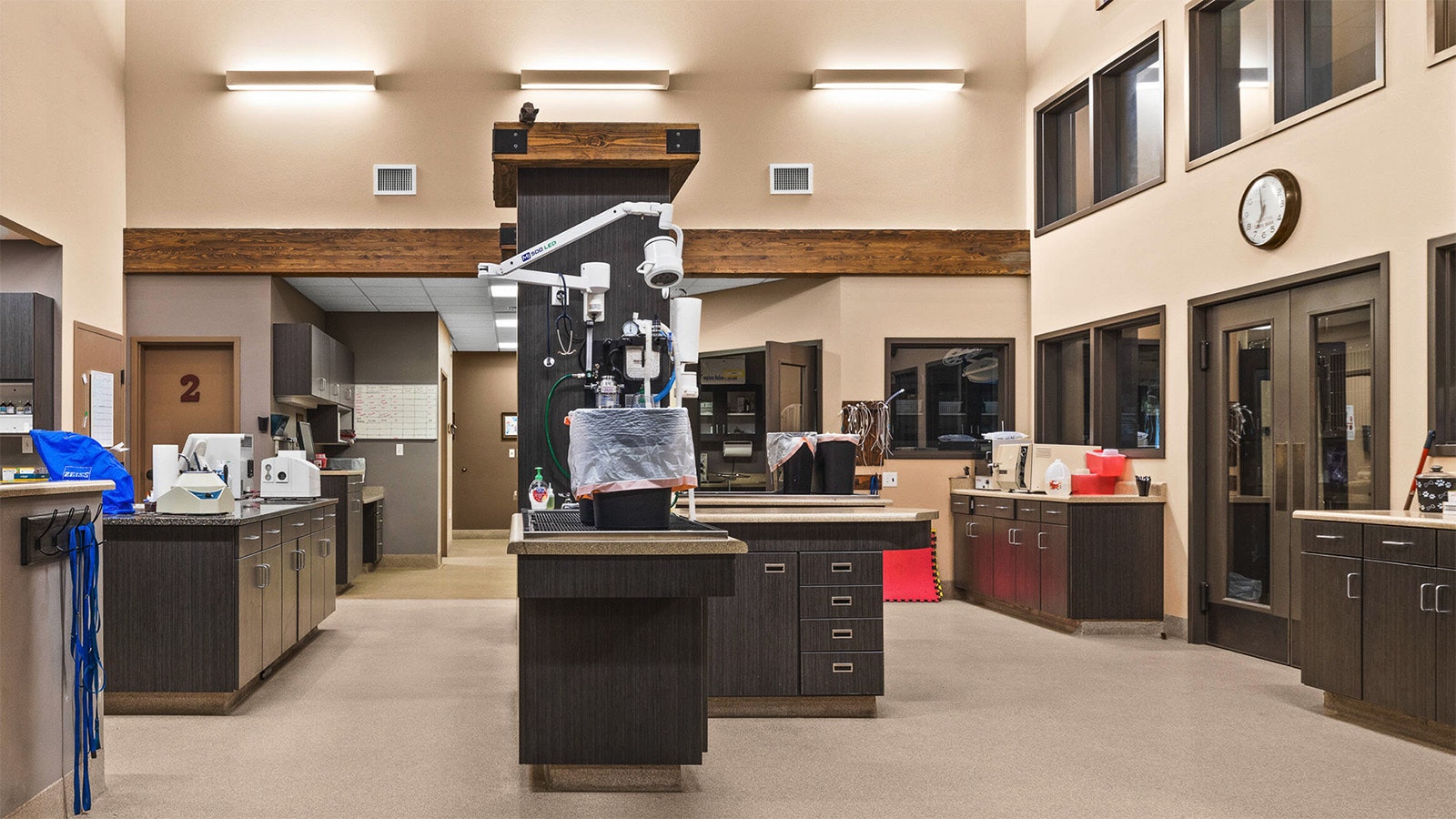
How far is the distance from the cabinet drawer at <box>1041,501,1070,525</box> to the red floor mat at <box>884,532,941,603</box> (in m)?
1.37

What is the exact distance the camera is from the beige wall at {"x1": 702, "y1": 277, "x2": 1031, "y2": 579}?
7.95 meters

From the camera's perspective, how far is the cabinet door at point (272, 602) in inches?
186

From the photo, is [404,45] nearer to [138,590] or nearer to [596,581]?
[138,590]

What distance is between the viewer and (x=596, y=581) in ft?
9.89

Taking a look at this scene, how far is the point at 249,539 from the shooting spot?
14.6 ft

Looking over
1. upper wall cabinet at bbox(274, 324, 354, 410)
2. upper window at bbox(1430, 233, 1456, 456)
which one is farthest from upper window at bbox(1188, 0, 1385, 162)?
upper wall cabinet at bbox(274, 324, 354, 410)

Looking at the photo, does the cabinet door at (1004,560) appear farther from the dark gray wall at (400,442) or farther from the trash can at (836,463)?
the dark gray wall at (400,442)

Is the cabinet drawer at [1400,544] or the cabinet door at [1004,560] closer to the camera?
the cabinet drawer at [1400,544]

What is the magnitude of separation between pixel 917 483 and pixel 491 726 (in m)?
4.63

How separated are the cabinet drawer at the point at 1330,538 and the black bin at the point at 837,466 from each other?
2376 mm

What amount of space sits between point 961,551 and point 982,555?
0.37 metres

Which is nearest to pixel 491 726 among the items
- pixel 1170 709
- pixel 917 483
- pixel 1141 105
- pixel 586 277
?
pixel 586 277

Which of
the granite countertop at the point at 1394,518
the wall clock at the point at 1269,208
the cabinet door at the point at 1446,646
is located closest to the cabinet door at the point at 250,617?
the granite countertop at the point at 1394,518

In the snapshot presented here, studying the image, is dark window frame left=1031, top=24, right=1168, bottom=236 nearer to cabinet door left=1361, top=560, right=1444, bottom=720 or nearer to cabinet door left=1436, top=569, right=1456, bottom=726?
cabinet door left=1361, top=560, right=1444, bottom=720
